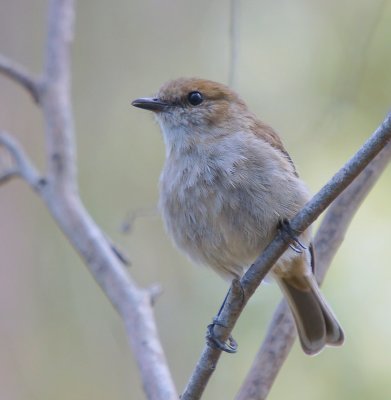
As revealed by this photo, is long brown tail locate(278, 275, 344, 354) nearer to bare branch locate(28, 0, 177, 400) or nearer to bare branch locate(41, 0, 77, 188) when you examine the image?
bare branch locate(28, 0, 177, 400)

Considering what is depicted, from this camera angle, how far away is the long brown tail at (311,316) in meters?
3.67

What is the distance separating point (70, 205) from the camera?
365cm

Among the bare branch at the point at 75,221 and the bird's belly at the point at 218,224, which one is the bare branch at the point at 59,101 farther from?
the bird's belly at the point at 218,224

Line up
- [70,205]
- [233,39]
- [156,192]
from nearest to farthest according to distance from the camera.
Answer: [233,39] < [70,205] < [156,192]

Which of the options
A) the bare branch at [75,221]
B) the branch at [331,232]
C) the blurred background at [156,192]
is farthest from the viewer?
the blurred background at [156,192]

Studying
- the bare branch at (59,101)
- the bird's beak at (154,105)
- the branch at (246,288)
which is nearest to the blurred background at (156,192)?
the bare branch at (59,101)

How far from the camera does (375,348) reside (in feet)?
15.8

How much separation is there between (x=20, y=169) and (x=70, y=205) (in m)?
0.47

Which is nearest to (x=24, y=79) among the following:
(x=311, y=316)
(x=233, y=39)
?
Result: (x=233, y=39)

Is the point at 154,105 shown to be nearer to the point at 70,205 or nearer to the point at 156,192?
the point at 70,205

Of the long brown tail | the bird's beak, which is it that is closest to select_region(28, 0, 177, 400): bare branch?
the bird's beak

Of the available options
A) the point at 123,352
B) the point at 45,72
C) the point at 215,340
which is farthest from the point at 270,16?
the point at 215,340

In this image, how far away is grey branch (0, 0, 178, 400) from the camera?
306cm

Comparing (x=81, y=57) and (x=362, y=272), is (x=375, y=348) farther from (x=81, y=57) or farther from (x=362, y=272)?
(x=81, y=57)
